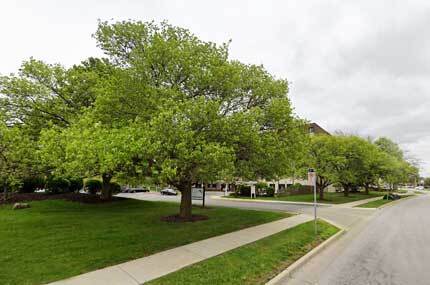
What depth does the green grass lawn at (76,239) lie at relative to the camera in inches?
261

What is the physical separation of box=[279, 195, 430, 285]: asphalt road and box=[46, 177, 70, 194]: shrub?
23152 millimetres

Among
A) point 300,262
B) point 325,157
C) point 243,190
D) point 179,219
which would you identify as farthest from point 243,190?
point 300,262

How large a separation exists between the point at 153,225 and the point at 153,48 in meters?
7.87

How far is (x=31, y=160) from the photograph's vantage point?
15523 mm

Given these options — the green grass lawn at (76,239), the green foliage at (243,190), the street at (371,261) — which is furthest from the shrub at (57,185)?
the green foliage at (243,190)

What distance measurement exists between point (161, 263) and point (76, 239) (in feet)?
13.4

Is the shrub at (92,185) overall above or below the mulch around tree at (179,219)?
above

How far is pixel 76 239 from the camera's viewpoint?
9.45m

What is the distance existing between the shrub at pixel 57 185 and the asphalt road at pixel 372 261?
23152mm

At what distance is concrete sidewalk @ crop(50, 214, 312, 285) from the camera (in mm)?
6055

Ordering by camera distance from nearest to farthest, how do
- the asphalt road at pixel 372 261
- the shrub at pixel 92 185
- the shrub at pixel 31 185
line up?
the asphalt road at pixel 372 261, the shrub at pixel 31 185, the shrub at pixel 92 185

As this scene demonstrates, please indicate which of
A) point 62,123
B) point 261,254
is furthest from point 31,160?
point 261,254

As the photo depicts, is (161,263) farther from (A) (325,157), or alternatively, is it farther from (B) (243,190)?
(B) (243,190)

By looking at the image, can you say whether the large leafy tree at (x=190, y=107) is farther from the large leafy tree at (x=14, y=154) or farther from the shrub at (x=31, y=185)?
the shrub at (x=31, y=185)
